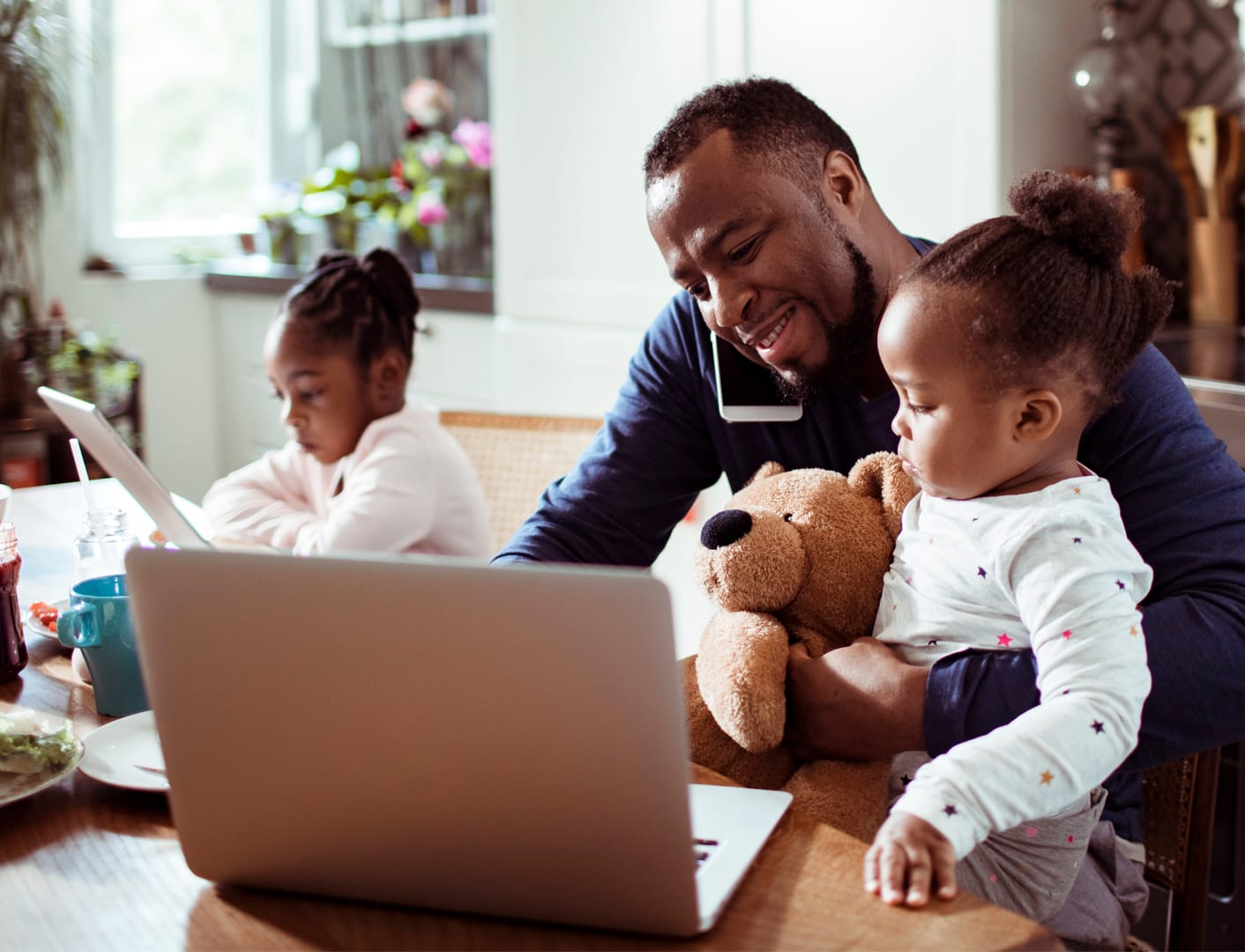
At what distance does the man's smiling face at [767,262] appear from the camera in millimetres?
A: 1326

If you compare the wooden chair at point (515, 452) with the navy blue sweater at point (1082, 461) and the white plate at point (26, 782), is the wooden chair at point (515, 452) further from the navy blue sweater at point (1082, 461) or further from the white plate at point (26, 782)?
the white plate at point (26, 782)

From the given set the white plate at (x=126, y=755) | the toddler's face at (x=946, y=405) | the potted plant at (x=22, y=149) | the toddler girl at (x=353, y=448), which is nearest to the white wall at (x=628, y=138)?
the potted plant at (x=22, y=149)

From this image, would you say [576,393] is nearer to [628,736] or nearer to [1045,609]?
[1045,609]

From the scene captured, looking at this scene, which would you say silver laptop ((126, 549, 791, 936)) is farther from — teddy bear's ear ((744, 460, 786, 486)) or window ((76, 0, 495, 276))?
window ((76, 0, 495, 276))

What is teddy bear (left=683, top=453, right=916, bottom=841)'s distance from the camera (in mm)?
1064

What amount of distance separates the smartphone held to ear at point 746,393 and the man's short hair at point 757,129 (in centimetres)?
21

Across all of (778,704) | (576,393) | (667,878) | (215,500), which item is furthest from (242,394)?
(667,878)

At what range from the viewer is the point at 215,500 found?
2100mm

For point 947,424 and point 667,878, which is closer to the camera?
point 667,878

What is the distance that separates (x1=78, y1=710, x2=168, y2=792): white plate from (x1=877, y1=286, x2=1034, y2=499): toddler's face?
0.62 metres

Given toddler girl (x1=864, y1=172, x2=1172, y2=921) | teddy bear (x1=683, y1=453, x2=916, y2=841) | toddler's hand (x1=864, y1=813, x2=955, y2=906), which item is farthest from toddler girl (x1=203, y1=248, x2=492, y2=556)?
toddler's hand (x1=864, y1=813, x2=955, y2=906)

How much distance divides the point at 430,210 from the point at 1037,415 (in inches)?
106

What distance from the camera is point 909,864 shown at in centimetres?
79

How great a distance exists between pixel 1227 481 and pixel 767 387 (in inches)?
18.7
